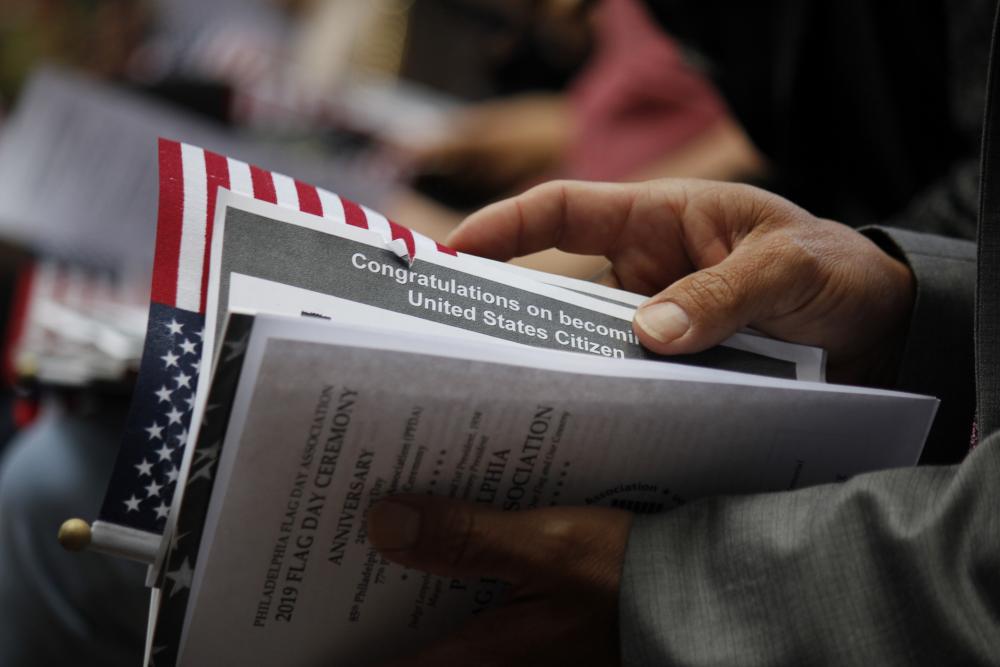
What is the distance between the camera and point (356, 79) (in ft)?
6.51

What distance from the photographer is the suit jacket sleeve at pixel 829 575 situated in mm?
352

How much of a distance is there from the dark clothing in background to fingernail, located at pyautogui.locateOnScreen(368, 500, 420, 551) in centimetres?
63

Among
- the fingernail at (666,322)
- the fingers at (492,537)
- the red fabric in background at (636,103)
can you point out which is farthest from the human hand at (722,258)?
the red fabric in background at (636,103)

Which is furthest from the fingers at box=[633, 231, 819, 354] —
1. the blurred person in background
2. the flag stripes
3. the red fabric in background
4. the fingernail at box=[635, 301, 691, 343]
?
the red fabric in background

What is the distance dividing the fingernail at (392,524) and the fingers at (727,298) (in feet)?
0.50

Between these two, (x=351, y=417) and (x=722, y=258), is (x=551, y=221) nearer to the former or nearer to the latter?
(x=722, y=258)

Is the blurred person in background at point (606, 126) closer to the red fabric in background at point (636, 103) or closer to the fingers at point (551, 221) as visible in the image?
the red fabric in background at point (636, 103)

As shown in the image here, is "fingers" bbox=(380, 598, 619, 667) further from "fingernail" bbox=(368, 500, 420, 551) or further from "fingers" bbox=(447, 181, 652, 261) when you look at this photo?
"fingers" bbox=(447, 181, 652, 261)

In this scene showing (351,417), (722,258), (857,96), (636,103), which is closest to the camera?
(351,417)

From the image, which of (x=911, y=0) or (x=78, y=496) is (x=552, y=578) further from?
(x=911, y=0)

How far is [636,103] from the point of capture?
4.23 ft

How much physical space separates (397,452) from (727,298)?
19 cm

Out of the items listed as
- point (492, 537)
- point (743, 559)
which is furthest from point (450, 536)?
point (743, 559)

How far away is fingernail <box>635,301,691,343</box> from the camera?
425mm
